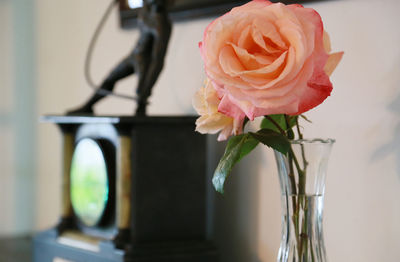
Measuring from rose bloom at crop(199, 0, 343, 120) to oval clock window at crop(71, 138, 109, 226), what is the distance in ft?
1.93

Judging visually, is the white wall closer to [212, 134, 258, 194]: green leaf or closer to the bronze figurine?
the bronze figurine

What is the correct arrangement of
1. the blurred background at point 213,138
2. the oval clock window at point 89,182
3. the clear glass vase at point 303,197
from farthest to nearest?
the oval clock window at point 89,182 → the blurred background at point 213,138 → the clear glass vase at point 303,197

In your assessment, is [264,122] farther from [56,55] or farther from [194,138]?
[56,55]

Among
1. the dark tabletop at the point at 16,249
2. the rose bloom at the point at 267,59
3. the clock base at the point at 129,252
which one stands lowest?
the dark tabletop at the point at 16,249

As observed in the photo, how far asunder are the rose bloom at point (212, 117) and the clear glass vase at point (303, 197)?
0.25 feet

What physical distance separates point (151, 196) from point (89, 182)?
18 centimetres

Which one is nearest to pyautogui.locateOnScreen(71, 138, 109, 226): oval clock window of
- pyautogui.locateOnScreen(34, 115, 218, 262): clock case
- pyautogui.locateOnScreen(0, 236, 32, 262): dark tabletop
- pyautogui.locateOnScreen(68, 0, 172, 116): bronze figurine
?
pyautogui.locateOnScreen(34, 115, 218, 262): clock case

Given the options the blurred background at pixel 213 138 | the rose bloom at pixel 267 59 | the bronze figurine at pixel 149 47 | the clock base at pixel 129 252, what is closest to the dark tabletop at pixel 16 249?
the blurred background at pixel 213 138

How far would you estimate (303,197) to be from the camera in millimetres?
674

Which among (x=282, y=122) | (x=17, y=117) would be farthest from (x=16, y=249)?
(x=282, y=122)

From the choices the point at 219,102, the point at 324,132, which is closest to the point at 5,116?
the point at 324,132

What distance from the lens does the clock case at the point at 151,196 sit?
105 cm

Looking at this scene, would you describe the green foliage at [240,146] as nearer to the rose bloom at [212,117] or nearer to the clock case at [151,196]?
the rose bloom at [212,117]

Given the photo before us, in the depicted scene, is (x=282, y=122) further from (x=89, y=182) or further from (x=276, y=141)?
(x=89, y=182)
